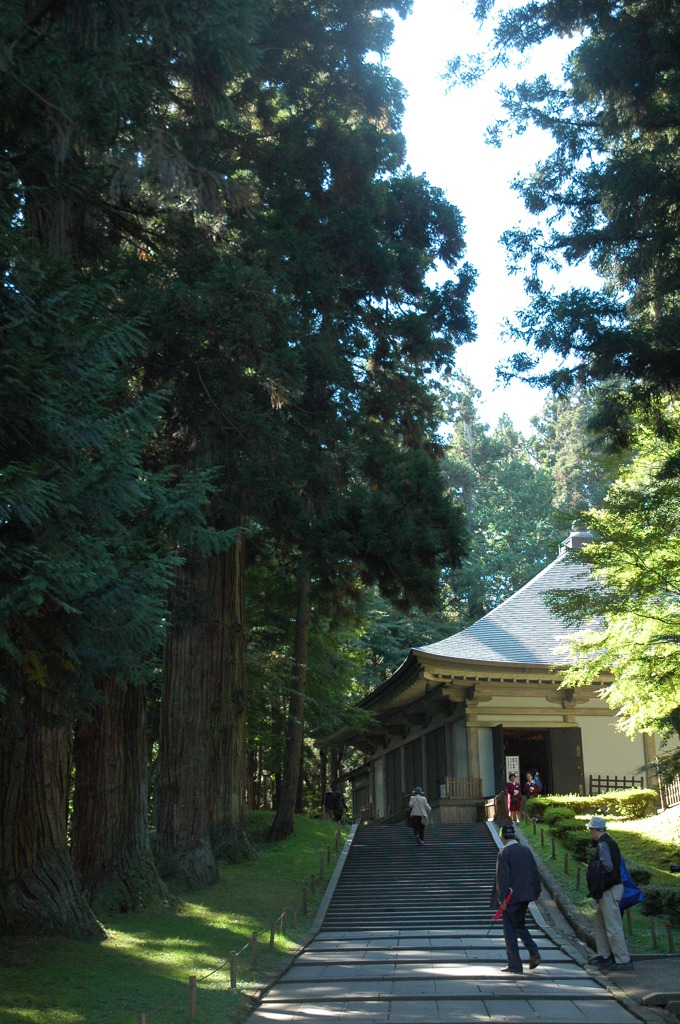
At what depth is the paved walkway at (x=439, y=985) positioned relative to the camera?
8375mm

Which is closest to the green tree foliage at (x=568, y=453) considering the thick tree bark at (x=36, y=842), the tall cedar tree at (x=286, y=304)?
the tall cedar tree at (x=286, y=304)

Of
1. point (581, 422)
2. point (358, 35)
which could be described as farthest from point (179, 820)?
point (581, 422)

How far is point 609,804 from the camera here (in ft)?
74.3

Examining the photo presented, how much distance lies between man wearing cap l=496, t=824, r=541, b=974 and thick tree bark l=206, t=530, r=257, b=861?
9512 mm

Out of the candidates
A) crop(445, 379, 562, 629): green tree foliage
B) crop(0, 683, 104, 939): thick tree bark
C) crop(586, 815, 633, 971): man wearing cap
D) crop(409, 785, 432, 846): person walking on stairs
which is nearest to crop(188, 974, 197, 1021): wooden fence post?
crop(0, 683, 104, 939): thick tree bark

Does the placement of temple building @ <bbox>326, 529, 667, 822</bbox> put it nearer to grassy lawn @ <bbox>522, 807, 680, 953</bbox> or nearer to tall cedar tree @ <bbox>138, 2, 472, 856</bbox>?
grassy lawn @ <bbox>522, 807, 680, 953</bbox>

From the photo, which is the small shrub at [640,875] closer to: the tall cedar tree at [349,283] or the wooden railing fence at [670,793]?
the tall cedar tree at [349,283]

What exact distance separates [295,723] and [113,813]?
33.1 ft

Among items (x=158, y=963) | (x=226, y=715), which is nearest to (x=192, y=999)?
(x=158, y=963)

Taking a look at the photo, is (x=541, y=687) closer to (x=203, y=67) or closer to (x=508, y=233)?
(x=508, y=233)

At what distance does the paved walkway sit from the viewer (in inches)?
330

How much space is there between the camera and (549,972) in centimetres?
1032

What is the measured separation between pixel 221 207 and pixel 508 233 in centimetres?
457

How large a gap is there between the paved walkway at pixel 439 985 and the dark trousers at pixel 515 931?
19 cm
